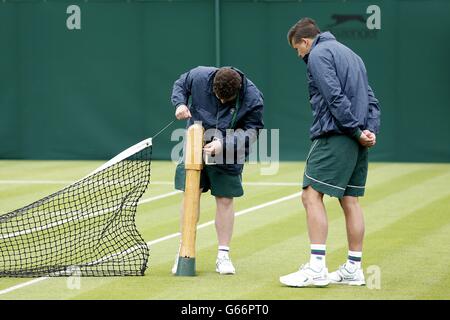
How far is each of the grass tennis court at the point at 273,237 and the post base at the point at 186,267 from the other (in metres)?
0.10

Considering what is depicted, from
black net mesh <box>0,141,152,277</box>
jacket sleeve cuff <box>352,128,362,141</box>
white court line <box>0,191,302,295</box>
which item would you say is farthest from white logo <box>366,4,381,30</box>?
jacket sleeve cuff <box>352,128,362,141</box>

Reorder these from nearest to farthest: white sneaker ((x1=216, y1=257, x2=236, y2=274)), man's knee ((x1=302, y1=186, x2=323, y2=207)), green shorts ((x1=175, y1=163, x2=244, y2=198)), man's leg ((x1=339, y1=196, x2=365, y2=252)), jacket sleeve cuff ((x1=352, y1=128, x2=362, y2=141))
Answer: jacket sleeve cuff ((x1=352, y1=128, x2=362, y2=141)), man's knee ((x1=302, y1=186, x2=323, y2=207)), man's leg ((x1=339, y1=196, x2=365, y2=252)), white sneaker ((x1=216, y1=257, x2=236, y2=274)), green shorts ((x1=175, y1=163, x2=244, y2=198))

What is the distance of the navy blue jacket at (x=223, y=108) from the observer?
907 centimetres

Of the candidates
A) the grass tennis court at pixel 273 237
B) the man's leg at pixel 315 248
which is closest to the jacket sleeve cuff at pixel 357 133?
the man's leg at pixel 315 248

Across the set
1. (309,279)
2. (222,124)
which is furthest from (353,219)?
(222,124)

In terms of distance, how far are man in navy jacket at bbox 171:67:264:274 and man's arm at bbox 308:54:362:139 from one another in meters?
0.79

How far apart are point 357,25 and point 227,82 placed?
1168 cm

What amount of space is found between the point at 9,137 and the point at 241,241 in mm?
10661

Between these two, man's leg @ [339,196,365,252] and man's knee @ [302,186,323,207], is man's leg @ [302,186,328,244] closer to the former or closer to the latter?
man's knee @ [302,186,323,207]

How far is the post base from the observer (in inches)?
354

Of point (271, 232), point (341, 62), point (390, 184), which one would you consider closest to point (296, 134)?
point (390, 184)

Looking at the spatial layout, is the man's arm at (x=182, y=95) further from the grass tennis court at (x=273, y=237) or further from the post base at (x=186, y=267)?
the grass tennis court at (x=273, y=237)

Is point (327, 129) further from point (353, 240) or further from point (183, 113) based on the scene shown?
point (183, 113)
